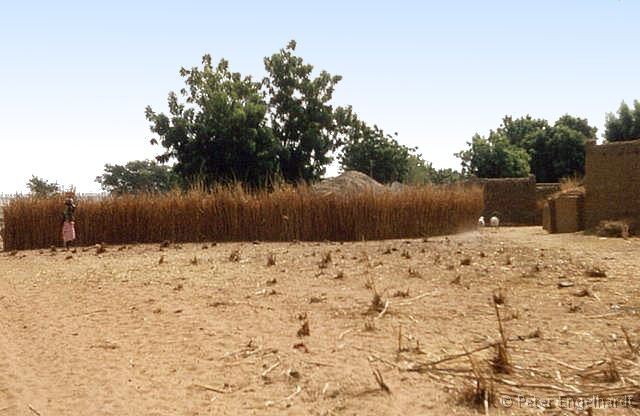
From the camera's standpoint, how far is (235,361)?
4.94 meters

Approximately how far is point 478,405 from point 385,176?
36.9 metres

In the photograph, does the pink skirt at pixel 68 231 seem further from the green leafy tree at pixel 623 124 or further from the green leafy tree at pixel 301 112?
the green leafy tree at pixel 623 124

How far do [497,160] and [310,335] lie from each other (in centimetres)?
3071

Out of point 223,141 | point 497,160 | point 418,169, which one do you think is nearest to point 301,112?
point 223,141

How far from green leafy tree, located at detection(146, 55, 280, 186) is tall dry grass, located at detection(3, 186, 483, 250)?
8600 millimetres

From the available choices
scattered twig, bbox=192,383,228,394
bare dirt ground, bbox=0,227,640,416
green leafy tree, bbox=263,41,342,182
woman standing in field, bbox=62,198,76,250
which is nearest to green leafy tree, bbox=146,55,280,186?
green leafy tree, bbox=263,41,342,182

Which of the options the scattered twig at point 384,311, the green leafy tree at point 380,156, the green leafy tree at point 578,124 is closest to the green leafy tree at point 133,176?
the green leafy tree at point 380,156

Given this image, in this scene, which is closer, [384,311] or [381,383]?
[381,383]

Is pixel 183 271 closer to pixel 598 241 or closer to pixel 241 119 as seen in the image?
pixel 598 241

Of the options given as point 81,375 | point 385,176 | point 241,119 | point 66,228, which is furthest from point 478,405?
point 385,176

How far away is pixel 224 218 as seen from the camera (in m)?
16.3

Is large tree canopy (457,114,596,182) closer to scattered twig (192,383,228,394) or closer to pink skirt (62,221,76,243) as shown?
pink skirt (62,221,76,243)

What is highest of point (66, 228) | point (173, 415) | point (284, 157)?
point (284, 157)

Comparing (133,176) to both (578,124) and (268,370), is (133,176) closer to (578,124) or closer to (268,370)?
(578,124)
